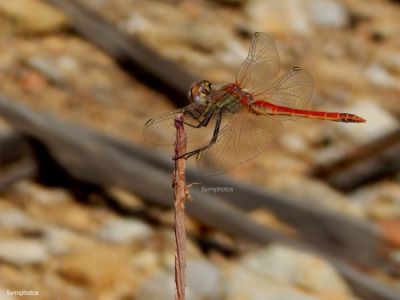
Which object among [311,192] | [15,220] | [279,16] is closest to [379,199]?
[311,192]

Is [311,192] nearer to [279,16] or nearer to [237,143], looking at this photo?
[279,16]

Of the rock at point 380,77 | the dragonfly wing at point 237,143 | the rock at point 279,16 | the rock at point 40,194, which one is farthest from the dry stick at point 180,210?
the rock at point 279,16

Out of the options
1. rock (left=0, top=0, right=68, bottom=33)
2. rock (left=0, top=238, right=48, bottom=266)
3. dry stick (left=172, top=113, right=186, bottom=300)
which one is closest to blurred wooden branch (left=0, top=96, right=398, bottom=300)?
rock (left=0, top=238, right=48, bottom=266)

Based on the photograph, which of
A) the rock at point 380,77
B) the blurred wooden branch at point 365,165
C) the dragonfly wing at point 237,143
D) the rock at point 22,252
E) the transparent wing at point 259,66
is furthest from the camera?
the rock at point 380,77

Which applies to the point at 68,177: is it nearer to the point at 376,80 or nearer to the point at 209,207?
the point at 209,207

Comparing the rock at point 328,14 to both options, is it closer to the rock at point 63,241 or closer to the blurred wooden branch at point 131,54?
the blurred wooden branch at point 131,54

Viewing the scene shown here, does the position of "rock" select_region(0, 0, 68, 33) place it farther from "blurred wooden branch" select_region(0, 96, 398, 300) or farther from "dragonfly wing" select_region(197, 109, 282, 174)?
"dragonfly wing" select_region(197, 109, 282, 174)

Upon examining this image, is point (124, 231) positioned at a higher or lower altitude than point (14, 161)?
lower
